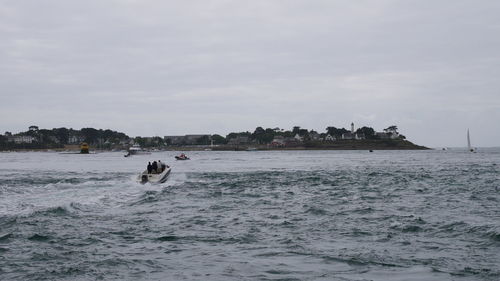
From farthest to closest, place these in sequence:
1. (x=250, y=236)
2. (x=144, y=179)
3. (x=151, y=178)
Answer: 1. (x=151, y=178)
2. (x=144, y=179)
3. (x=250, y=236)

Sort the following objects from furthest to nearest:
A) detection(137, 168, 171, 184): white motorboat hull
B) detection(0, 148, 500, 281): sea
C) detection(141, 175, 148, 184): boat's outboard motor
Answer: detection(137, 168, 171, 184): white motorboat hull
detection(141, 175, 148, 184): boat's outboard motor
detection(0, 148, 500, 281): sea

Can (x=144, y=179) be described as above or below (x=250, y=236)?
above

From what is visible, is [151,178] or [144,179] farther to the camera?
[151,178]

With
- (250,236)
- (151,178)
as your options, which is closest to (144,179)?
Answer: (151,178)

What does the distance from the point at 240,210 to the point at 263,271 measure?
42.0 feet

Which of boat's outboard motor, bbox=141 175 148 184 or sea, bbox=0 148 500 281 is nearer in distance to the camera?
sea, bbox=0 148 500 281

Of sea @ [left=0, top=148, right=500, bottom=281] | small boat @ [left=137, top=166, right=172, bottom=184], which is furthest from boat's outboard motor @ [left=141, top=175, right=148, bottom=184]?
sea @ [left=0, top=148, right=500, bottom=281]

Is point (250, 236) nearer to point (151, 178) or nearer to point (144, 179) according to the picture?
point (144, 179)

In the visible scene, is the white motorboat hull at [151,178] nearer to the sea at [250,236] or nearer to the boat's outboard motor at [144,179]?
the boat's outboard motor at [144,179]

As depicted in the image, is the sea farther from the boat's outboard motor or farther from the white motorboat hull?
the white motorboat hull

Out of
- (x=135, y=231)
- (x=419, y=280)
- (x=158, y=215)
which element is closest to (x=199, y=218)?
(x=158, y=215)

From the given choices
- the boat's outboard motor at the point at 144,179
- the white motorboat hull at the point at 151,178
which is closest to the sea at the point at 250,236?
the boat's outboard motor at the point at 144,179

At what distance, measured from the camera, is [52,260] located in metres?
14.8

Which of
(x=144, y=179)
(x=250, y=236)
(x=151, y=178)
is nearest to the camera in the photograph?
(x=250, y=236)
